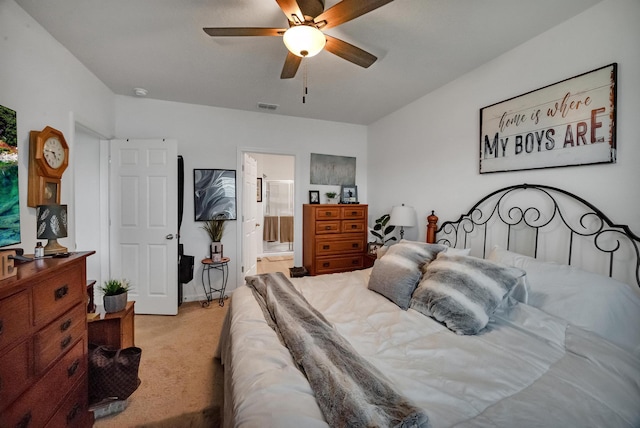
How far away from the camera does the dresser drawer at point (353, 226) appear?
361cm

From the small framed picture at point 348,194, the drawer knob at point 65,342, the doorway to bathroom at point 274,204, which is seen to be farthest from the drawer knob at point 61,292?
the doorway to bathroom at point 274,204

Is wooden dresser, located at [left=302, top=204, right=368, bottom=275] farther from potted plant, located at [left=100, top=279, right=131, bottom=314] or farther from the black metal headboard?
potted plant, located at [left=100, top=279, right=131, bottom=314]

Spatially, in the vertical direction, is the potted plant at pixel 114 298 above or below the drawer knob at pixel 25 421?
above

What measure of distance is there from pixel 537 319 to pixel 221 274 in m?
3.35

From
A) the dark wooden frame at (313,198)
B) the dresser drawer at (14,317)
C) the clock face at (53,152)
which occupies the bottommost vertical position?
the dresser drawer at (14,317)

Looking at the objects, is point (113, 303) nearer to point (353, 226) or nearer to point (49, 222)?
point (49, 222)

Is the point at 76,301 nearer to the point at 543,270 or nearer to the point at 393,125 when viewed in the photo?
the point at 543,270

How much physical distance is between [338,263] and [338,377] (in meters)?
2.66

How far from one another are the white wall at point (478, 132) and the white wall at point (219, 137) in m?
1.18

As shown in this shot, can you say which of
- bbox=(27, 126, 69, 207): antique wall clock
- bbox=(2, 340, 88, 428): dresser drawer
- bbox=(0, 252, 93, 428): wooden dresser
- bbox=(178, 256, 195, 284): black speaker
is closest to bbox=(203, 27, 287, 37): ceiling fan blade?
bbox=(27, 126, 69, 207): antique wall clock

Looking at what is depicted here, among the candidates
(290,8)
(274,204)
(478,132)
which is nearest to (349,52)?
(290,8)

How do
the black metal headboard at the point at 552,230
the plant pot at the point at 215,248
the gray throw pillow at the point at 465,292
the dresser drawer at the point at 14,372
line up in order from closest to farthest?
the dresser drawer at the point at 14,372 → the gray throw pillow at the point at 465,292 → the black metal headboard at the point at 552,230 → the plant pot at the point at 215,248

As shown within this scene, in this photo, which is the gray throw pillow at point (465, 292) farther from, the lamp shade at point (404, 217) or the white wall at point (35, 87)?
the white wall at point (35, 87)

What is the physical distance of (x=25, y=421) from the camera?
100 centimetres
